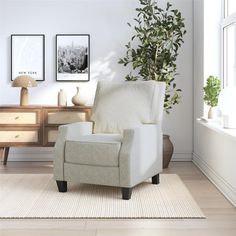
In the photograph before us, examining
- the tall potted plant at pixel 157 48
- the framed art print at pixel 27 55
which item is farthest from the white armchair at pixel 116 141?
the framed art print at pixel 27 55

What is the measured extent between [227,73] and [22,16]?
99.6 inches

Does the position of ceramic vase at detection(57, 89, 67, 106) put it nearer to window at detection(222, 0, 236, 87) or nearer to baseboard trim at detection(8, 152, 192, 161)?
baseboard trim at detection(8, 152, 192, 161)

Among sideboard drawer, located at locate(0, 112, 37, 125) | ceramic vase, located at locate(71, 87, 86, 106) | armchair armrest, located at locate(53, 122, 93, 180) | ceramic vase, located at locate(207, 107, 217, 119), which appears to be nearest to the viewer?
armchair armrest, located at locate(53, 122, 93, 180)

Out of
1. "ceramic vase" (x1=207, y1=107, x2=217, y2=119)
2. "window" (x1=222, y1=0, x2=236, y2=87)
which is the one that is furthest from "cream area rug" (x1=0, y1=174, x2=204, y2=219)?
"window" (x1=222, y1=0, x2=236, y2=87)

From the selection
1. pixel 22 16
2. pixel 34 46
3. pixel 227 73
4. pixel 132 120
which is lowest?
pixel 132 120

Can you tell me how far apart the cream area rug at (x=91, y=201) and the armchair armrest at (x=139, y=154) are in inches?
6.1

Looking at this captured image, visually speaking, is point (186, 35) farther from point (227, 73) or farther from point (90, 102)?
point (90, 102)

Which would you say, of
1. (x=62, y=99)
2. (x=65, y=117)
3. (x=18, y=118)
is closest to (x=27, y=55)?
(x=62, y=99)

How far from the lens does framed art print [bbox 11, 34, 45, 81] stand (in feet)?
17.4

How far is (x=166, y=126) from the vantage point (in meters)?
5.36

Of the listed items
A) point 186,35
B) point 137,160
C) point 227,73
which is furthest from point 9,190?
point 186,35

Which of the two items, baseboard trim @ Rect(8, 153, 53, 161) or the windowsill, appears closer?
the windowsill

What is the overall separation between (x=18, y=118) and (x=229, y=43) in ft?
7.76

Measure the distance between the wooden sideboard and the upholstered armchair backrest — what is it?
0.85 metres
